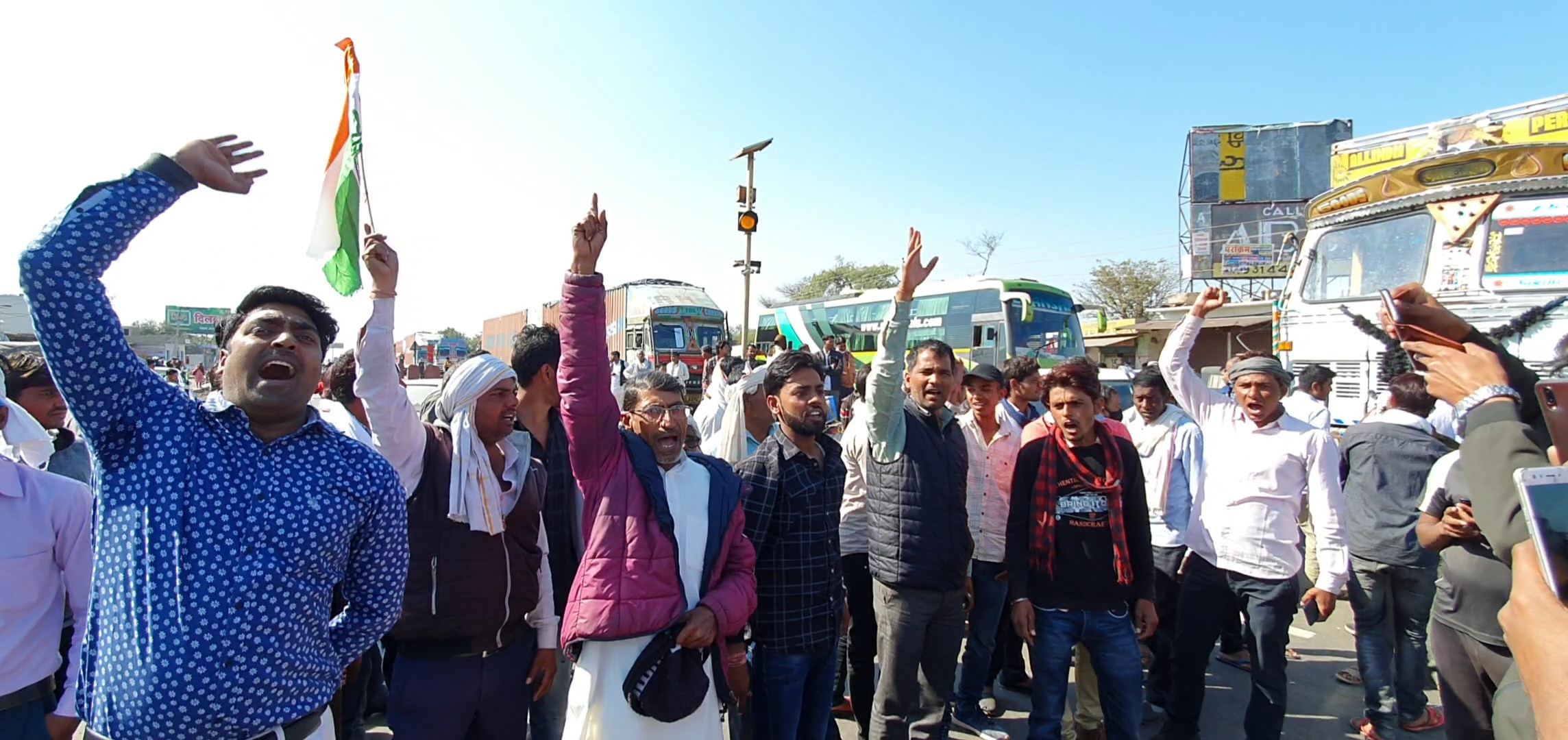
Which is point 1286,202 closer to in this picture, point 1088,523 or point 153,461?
point 1088,523

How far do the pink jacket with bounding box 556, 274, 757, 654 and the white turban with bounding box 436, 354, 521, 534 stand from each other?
1.13 feet

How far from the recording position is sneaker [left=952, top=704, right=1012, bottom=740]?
3.77m

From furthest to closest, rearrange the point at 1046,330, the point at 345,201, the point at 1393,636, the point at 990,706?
1. the point at 1046,330
2. the point at 990,706
3. the point at 1393,636
4. the point at 345,201

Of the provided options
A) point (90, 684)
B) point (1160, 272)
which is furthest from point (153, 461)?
point (1160, 272)

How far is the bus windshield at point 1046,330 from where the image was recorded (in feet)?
53.7

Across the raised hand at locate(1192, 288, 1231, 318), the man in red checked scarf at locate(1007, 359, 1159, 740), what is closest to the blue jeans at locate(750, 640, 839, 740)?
the man in red checked scarf at locate(1007, 359, 1159, 740)

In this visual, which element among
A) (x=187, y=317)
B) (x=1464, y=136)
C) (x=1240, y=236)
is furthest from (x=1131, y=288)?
(x=187, y=317)

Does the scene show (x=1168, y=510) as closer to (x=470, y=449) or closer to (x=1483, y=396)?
(x=1483, y=396)

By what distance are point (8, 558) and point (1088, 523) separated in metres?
3.57

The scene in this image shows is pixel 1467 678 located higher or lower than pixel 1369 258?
lower

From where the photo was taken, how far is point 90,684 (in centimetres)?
152

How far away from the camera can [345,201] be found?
2902 millimetres

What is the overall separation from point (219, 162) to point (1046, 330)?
16.8m

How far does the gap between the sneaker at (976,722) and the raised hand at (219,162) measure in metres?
3.87
